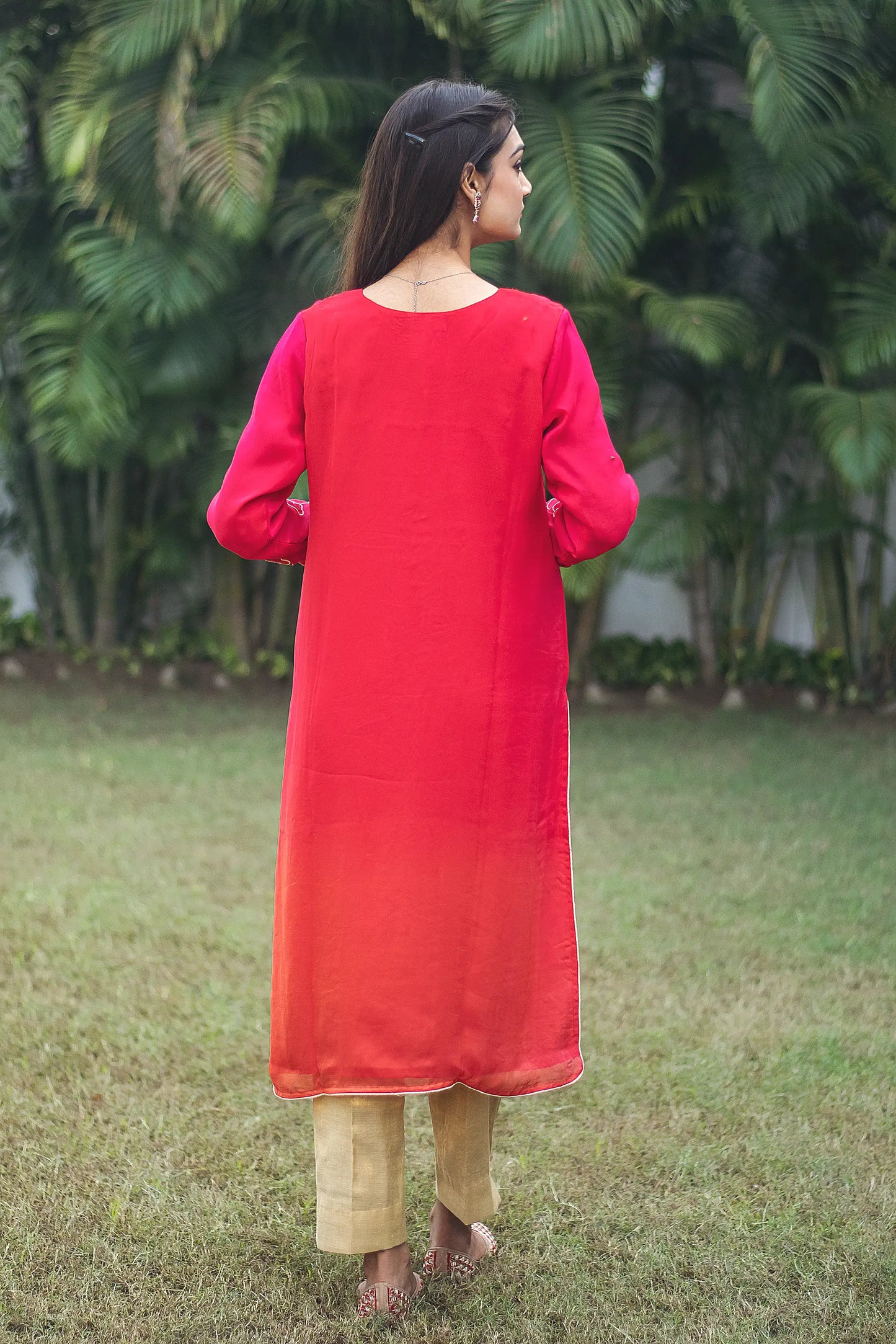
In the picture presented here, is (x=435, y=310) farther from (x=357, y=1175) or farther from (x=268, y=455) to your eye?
(x=357, y=1175)

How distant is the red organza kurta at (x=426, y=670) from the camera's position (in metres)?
1.76

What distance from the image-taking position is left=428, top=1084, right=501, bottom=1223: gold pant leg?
1.97m

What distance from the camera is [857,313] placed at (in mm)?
6312

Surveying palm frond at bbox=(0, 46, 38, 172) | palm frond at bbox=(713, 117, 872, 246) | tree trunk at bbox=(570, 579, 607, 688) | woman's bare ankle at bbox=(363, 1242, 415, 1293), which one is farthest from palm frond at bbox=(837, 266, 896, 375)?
woman's bare ankle at bbox=(363, 1242, 415, 1293)

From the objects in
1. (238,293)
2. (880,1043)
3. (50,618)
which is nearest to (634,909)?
(880,1043)

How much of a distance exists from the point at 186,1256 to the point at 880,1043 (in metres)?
1.61

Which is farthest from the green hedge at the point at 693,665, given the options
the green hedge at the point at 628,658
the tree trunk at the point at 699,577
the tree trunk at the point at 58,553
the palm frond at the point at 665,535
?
the tree trunk at the point at 58,553

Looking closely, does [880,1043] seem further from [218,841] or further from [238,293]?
[238,293]

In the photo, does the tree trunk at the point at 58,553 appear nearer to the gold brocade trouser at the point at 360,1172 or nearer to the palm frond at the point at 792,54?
the palm frond at the point at 792,54

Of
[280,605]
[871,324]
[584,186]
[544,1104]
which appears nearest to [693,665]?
[871,324]

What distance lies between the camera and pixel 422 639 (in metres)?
1.80

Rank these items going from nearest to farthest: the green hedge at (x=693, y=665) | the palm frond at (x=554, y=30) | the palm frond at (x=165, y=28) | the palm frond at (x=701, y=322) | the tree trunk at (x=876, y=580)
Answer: the palm frond at (x=554, y=30) → the palm frond at (x=165, y=28) → the palm frond at (x=701, y=322) → the tree trunk at (x=876, y=580) → the green hedge at (x=693, y=665)

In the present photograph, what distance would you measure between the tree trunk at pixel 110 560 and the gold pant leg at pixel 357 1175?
5700 mm

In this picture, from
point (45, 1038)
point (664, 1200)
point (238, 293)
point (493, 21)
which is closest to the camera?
point (664, 1200)
